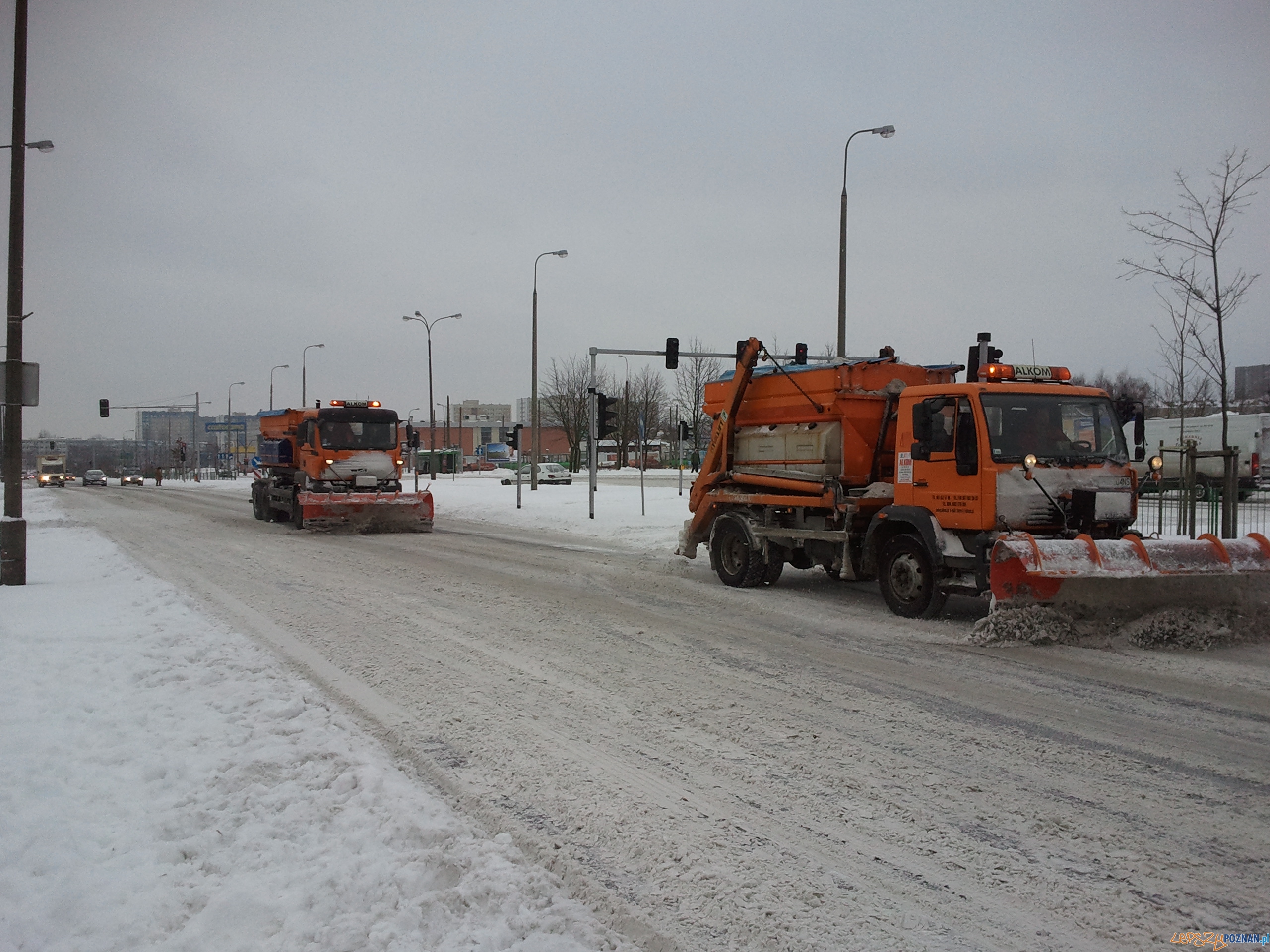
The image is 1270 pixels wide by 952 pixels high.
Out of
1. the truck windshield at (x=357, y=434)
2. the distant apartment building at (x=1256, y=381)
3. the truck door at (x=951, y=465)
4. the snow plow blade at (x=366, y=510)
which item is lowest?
the snow plow blade at (x=366, y=510)

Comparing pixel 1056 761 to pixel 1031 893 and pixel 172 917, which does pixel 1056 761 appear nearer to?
pixel 1031 893

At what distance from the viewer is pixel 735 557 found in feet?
39.7

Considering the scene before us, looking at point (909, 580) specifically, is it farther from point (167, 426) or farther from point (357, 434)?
point (167, 426)

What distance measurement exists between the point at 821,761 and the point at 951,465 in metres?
4.81

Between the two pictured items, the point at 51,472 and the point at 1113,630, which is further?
the point at 51,472

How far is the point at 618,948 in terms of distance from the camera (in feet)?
10.2

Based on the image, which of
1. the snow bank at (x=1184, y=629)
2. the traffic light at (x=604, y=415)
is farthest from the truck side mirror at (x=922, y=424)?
the traffic light at (x=604, y=415)

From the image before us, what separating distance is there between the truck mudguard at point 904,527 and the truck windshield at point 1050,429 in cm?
94

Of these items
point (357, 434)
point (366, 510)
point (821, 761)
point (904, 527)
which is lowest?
point (821, 761)

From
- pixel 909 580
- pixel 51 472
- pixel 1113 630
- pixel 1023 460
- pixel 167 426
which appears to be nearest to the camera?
pixel 1113 630

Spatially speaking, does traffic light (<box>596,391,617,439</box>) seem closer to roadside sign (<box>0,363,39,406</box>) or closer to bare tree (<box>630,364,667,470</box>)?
roadside sign (<box>0,363,39,406</box>)

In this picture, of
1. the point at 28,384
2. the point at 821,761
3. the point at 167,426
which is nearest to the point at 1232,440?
the point at 821,761

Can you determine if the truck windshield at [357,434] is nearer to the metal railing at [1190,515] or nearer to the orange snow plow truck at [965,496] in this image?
the orange snow plow truck at [965,496]

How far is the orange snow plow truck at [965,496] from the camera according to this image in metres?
8.04
